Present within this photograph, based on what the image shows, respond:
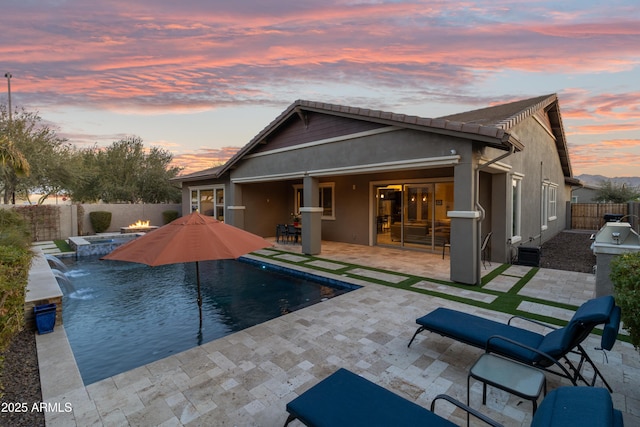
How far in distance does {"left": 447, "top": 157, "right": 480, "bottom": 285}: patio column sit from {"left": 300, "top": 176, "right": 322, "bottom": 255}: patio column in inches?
203

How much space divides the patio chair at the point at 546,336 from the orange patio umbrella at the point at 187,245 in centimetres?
301

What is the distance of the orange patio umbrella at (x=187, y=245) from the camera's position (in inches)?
168

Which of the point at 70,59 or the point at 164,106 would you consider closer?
the point at 70,59

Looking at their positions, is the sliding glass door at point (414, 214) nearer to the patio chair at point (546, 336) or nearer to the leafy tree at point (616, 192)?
the patio chair at point (546, 336)

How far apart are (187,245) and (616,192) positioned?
35.7 meters

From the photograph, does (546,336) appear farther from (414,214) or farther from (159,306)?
(414,214)

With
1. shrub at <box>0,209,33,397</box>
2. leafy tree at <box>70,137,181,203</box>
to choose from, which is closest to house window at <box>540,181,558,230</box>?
shrub at <box>0,209,33,397</box>

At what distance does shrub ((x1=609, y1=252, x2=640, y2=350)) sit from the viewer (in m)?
2.94

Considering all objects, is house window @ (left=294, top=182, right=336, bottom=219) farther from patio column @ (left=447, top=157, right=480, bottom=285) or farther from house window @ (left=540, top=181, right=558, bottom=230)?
house window @ (left=540, top=181, right=558, bottom=230)

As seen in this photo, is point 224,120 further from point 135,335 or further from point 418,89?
point 135,335

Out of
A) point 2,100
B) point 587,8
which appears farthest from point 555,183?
point 2,100

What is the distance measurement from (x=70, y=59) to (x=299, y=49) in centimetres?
737

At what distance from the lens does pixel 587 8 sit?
812 centimetres

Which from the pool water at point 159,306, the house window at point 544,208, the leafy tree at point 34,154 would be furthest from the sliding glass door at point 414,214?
the leafy tree at point 34,154
